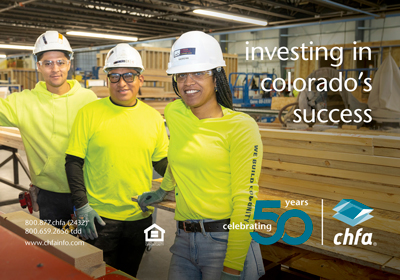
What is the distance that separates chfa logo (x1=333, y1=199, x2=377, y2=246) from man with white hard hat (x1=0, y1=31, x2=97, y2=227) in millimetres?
2209

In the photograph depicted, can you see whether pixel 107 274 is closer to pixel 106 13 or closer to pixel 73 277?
pixel 73 277

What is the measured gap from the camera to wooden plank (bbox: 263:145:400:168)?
313cm

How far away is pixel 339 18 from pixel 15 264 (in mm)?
12421

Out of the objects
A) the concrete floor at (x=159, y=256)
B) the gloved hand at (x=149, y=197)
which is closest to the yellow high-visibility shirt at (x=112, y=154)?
the gloved hand at (x=149, y=197)

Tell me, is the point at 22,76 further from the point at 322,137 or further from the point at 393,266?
the point at 393,266

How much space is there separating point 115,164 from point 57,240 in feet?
4.01

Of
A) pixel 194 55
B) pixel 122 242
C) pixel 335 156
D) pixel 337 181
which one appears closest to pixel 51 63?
pixel 122 242

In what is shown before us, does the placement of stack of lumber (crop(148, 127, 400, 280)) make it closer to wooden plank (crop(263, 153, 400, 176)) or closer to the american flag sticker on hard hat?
wooden plank (crop(263, 153, 400, 176))

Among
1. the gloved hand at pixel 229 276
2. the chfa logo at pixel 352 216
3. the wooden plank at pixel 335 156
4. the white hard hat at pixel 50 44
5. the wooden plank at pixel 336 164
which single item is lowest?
the chfa logo at pixel 352 216

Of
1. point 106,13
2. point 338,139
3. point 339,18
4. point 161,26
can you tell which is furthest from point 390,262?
point 161,26

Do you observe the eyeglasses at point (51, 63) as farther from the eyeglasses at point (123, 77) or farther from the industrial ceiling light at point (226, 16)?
the industrial ceiling light at point (226, 16)

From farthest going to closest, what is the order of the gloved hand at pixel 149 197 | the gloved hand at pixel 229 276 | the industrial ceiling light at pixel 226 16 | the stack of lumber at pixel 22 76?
the stack of lumber at pixel 22 76 → the industrial ceiling light at pixel 226 16 → the gloved hand at pixel 149 197 → the gloved hand at pixel 229 276

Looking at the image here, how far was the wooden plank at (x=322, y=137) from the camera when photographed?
3.30 metres

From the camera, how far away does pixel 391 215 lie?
10.3ft
